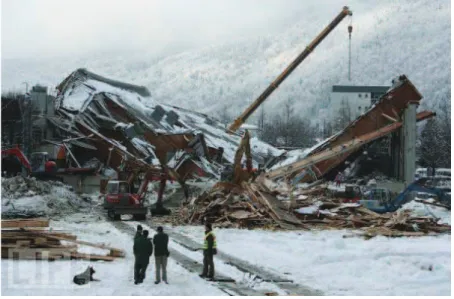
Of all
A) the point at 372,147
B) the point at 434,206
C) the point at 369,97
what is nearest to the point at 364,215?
the point at 434,206

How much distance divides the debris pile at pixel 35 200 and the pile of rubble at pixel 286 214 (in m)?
6.60

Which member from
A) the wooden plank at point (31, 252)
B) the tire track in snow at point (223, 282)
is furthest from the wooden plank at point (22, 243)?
the tire track in snow at point (223, 282)

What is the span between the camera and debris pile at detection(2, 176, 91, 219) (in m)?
28.9

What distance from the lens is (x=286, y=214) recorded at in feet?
87.0

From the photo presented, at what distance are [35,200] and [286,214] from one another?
12705 millimetres

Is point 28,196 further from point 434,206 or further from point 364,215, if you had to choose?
point 434,206

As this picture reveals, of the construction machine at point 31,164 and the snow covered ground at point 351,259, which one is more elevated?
the construction machine at point 31,164

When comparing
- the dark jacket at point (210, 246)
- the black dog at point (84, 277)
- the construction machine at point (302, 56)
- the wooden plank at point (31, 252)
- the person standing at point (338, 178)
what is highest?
the construction machine at point (302, 56)

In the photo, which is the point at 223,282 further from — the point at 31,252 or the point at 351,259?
the point at 31,252

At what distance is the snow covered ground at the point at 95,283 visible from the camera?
12.6 metres

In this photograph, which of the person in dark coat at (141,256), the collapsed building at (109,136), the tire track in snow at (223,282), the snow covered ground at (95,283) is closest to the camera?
the snow covered ground at (95,283)

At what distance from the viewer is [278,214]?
26.1m

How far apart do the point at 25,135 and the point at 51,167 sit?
25.1ft

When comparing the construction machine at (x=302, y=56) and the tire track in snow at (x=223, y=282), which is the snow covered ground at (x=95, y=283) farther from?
the construction machine at (x=302, y=56)
